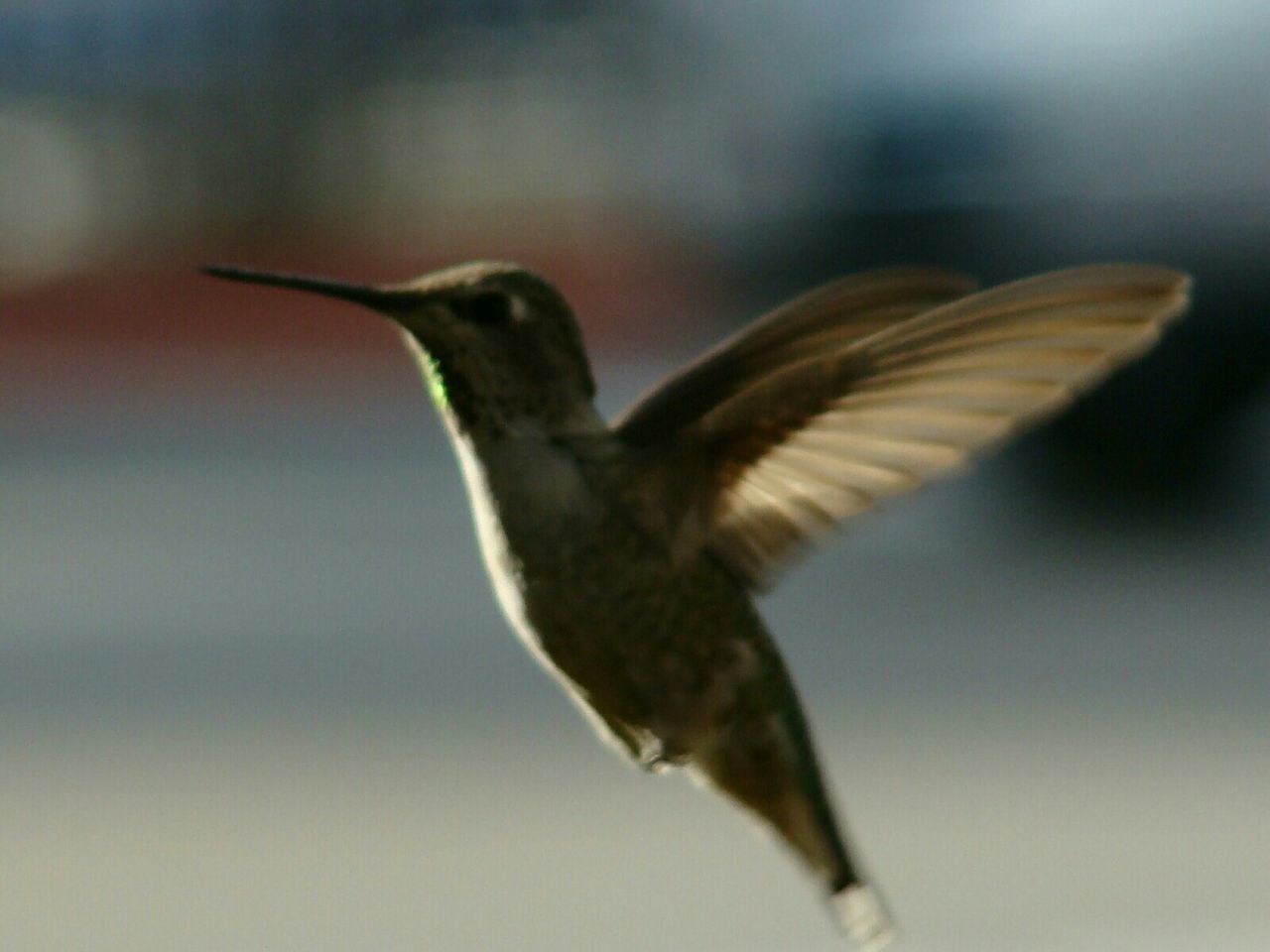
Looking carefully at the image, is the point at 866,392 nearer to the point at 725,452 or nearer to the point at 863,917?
the point at 725,452

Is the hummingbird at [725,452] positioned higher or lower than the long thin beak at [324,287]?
lower

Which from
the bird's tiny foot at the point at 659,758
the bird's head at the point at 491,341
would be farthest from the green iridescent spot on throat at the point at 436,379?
the bird's tiny foot at the point at 659,758

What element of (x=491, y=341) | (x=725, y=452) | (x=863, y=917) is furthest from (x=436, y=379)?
(x=863, y=917)

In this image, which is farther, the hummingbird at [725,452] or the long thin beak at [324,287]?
the hummingbird at [725,452]

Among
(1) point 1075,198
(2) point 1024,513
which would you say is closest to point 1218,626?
(2) point 1024,513

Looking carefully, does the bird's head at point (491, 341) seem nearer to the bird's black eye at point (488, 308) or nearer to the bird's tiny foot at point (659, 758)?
the bird's black eye at point (488, 308)

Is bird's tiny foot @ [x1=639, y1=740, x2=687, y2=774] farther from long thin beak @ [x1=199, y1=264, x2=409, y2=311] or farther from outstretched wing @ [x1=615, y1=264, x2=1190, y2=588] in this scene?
long thin beak @ [x1=199, y1=264, x2=409, y2=311]

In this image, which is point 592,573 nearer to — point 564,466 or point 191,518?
point 564,466

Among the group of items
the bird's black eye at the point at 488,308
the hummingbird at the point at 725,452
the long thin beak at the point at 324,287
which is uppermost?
the long thin beak at the point at 324,287
